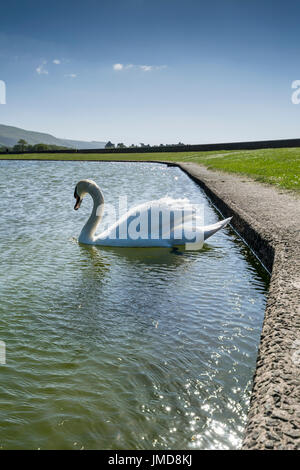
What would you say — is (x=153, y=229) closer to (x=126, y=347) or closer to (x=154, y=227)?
(x=154, y=227)

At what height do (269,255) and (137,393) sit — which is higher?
(269,255)

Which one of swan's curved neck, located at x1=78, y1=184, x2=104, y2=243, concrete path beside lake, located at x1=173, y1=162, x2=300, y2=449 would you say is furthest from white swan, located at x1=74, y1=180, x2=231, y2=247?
concrete path beside lake, located at x1=173, y1=162, x2=300, y2=449

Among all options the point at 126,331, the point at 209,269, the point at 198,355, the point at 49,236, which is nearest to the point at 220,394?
the point at 198,355

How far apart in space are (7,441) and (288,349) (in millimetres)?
1840

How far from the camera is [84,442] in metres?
2.40

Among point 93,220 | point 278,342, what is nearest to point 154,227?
point 93,220

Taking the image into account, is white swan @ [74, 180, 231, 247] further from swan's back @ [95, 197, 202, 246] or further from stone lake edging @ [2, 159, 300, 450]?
stone lake edging @ [2, 159, 300, 450]

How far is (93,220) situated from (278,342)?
201 inches

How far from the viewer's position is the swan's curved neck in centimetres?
726

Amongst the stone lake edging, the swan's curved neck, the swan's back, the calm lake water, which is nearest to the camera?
the stone lake edging

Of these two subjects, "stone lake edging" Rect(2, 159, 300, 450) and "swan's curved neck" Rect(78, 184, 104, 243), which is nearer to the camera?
"stone lake edging" Rect(2, 159, 300, 450)

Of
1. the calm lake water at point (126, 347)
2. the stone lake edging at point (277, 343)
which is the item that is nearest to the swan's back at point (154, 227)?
the calm lake water at point (126, 347)

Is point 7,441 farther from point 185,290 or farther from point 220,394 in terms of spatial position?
point 185,290

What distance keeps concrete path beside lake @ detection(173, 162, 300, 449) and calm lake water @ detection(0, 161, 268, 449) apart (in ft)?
1.00
